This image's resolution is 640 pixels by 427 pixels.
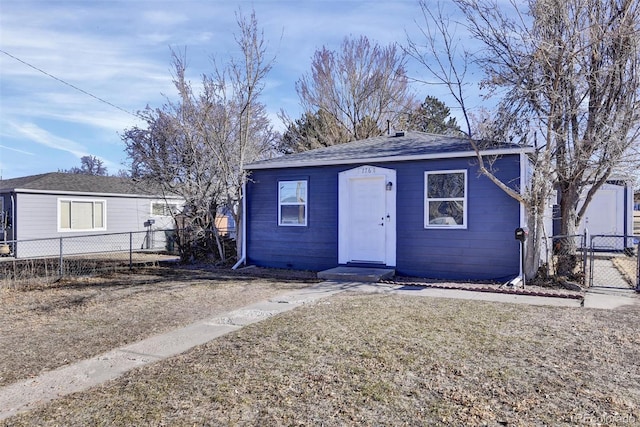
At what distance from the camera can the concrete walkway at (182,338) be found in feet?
12.0

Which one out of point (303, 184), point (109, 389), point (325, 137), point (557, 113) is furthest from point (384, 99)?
point (109, 389)

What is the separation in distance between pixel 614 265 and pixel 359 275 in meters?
7.02

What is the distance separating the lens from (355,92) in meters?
23.6

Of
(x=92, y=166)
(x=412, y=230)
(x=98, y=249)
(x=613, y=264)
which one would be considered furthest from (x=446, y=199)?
(x=92, y=166)

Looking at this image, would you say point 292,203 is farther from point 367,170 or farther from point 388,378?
point 388,378

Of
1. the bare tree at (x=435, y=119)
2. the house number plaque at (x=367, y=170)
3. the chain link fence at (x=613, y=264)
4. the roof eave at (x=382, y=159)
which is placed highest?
the bare tree at (x=435, y=119)

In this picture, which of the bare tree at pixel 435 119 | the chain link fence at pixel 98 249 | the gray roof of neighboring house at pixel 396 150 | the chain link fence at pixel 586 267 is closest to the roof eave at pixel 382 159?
the gray roof of neighboring house at pixel 396 150

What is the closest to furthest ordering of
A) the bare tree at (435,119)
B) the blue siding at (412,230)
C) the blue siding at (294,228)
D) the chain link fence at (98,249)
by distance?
the blue siding at (412,230) < the blue siding at (294,228) < the chain link fence at (98,249) < the bare tree at (435,119)

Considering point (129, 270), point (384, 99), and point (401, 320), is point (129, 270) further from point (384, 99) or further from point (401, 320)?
point (384, 99)

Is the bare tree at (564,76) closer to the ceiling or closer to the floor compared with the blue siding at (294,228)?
closer to the ceiling

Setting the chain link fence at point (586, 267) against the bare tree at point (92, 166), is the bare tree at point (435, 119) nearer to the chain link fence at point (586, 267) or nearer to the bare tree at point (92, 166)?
the chain link fence at point (586, 267)

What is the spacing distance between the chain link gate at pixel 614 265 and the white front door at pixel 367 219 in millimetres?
4067

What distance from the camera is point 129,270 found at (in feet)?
37.8

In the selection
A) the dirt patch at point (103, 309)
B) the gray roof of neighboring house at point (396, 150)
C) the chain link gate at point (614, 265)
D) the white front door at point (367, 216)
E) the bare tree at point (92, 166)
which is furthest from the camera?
the bare tree at point (92, 166)
